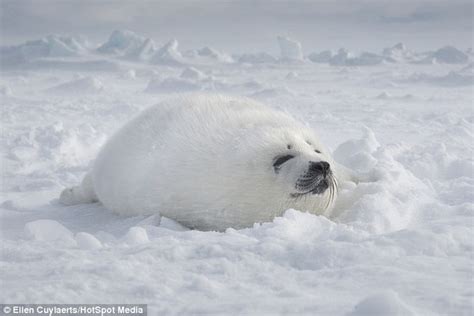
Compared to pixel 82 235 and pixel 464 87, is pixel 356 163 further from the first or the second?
pixel 464 87

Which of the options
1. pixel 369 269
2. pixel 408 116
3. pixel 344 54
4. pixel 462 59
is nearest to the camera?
pixel 369 269

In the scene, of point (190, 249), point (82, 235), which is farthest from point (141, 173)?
point (190, 249)

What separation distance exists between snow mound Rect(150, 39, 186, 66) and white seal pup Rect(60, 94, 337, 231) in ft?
94.1

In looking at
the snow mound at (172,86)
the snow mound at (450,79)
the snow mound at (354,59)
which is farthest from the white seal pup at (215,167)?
the snow mound at (354,59)

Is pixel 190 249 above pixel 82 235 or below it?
below

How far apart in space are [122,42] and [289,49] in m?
9.20

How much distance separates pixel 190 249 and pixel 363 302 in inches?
30.8

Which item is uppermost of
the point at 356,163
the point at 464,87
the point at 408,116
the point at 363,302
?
the point at 464,87

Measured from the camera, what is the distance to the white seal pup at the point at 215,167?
3.00 metres

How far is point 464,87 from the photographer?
1938 centimetres

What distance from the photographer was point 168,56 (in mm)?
31938

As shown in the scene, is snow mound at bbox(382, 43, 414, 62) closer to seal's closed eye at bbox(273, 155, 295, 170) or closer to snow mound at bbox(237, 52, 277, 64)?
snow mound at bbox(237, 52, 277, 64)

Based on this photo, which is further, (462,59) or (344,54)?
(344,54)

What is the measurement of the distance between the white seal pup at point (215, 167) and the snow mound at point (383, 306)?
1.57 meters
